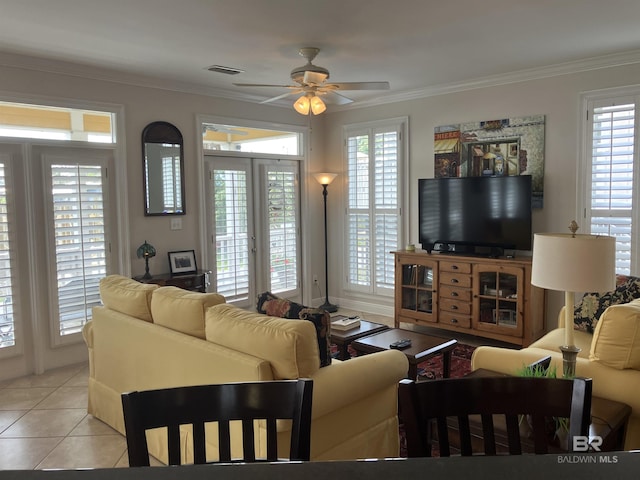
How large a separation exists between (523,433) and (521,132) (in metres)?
3.83

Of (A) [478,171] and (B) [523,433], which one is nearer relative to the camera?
(B) [523,433]

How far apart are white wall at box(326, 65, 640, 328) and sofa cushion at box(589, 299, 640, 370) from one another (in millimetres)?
2670

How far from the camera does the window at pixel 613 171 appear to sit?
4.55 metres

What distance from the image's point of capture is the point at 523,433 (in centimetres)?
210

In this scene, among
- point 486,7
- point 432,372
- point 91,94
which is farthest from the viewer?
point 91,94

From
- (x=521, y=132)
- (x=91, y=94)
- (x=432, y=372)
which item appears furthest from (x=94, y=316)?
(x=521, y=132)

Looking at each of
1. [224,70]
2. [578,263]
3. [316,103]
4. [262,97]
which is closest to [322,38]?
[316,103]

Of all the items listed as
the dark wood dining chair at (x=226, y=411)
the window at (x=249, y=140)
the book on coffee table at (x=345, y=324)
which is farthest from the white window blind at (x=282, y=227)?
the dark wood dining chair at (x=226, y=411)

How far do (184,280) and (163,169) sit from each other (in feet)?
3.90

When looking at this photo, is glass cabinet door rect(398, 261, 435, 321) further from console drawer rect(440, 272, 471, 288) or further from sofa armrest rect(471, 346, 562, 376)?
sofa armrest rect(471, 346, 562, 376)

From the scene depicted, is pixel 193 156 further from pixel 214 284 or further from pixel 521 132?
pixel 521 132

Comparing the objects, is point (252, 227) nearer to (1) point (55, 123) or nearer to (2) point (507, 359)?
(1) point (55, 123)

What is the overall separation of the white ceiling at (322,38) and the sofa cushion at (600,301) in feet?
6.16

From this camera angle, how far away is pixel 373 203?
648cm
